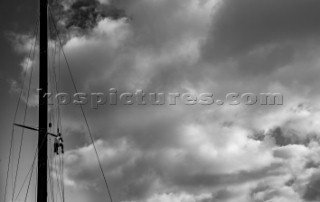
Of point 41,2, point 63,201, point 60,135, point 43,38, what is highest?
point 41,2

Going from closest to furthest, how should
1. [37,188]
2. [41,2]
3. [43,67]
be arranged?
[37,188]
[43,67]
[41,2]

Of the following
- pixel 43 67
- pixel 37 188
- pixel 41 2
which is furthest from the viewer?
pixel 41 2

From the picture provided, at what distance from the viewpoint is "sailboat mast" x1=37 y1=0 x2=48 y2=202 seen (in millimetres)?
25203

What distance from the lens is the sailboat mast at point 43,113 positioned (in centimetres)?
2520

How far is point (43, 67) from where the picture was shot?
26.8 m

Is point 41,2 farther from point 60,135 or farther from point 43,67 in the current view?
point 60,135

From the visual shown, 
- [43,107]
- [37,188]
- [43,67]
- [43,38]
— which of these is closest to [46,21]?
[43,38]

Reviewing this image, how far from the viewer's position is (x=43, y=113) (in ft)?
85.7

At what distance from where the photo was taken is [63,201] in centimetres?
2886

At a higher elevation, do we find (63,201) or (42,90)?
(42,90)

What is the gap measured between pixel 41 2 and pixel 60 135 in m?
8.21

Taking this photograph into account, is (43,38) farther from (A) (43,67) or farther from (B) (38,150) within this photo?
(B) (38,150)

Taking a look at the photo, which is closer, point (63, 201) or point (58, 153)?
point (58, 153)

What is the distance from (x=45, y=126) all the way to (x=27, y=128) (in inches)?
69.8
